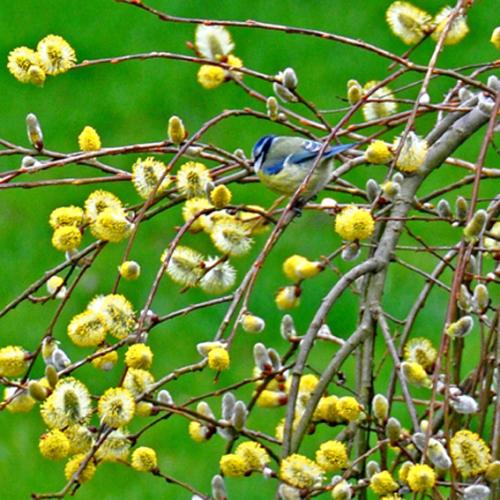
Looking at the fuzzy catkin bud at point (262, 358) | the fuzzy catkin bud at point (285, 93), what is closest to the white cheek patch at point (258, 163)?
the fuzzy catkin bud at point (285, 93)

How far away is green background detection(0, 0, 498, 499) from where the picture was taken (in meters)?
3.63

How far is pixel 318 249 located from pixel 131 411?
109 inches

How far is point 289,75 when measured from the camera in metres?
1.85

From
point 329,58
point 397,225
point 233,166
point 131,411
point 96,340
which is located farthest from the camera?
point 329,58

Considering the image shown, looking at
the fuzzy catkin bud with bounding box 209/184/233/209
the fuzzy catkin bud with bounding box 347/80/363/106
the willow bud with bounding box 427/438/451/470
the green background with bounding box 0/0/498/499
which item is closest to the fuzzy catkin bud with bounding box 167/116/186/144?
the fuzzy catkin bud with bounding box 209/184/233/209

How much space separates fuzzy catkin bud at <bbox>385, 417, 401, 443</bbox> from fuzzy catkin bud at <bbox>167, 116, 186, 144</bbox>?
1.69 ft

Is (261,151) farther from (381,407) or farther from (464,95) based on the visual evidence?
(381,407)

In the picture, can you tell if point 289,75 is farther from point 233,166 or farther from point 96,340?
point 96,340

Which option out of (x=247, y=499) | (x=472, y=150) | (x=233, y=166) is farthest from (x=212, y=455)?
(x=233, y=166)

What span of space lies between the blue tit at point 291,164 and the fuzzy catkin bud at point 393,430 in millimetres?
593

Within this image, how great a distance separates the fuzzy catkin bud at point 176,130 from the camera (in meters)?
1.74

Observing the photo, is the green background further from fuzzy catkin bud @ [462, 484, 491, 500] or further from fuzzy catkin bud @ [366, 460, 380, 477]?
fuzzy catkin bud @ [462, 484, 491, 500]

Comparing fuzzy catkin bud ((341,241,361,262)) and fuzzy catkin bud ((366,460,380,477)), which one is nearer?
fuzzy catkin bud ((366,460,380,477))

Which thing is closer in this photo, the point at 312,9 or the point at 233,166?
the point at 233,166
